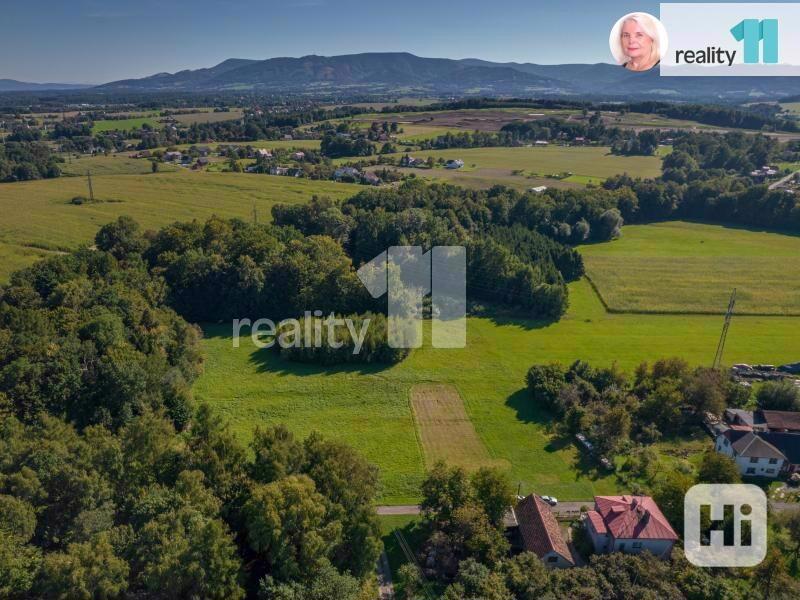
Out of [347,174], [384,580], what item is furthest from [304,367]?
[347,174]

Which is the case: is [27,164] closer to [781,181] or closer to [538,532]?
[538,532]

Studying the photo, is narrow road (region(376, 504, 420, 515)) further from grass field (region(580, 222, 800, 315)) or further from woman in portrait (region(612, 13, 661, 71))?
woman in portrait (region(612, 13, 661, 71))

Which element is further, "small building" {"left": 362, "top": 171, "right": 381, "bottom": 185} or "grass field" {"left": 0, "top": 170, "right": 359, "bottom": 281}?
"small building" {"left": 362, "top": 171, "right": 381, "bottom": 185}

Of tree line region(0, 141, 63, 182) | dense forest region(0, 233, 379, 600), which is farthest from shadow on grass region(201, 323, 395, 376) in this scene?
tree line region(0, 141, 63, 182)

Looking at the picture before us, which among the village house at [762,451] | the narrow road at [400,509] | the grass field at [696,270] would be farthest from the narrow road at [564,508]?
the grass field at [696,270]

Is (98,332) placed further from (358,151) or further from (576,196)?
(358,151)

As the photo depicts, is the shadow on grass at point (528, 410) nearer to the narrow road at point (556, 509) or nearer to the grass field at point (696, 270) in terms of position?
the narrow road at point (556, 509)
